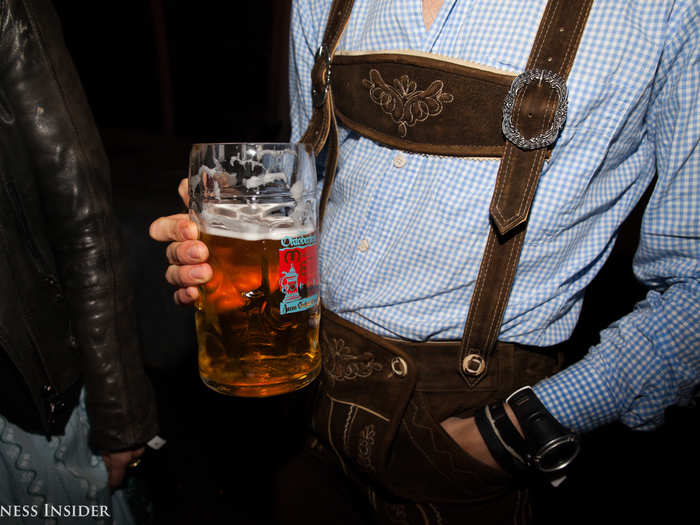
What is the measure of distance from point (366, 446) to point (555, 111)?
0.72 meters

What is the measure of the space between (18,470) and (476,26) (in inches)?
49.0

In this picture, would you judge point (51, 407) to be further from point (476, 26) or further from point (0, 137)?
point (476, 26)

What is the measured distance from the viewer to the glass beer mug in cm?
66

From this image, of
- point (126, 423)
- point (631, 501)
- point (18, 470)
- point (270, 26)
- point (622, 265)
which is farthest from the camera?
point (270, 26)

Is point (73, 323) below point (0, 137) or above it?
below

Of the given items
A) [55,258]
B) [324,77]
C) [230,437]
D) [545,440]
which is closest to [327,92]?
[324,77]

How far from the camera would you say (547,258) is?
866mm

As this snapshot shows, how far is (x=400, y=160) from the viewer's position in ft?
3.00

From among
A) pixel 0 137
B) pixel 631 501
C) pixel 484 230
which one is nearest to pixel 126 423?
pixel 0 137

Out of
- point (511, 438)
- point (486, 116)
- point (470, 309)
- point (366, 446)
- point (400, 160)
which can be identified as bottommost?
point (366, 446)

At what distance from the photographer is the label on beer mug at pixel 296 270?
2.20ft

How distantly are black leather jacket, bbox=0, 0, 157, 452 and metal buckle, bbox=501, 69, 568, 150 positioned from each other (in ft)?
2.76

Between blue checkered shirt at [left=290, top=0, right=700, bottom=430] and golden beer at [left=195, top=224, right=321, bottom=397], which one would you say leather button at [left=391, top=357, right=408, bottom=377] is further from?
golden beer at [left=195, top=224, right=321, bottom=397]

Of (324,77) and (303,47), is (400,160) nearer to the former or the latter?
(324,77)
